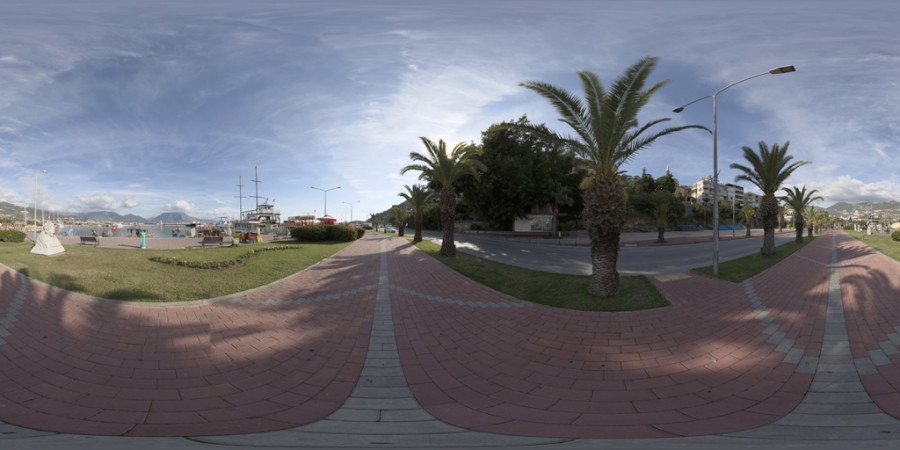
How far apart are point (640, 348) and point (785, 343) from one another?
2375 mm

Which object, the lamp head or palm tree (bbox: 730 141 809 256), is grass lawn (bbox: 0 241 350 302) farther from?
palm tree (bbox: 730 141 809 256)

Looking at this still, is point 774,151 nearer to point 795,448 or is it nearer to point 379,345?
point 795,448

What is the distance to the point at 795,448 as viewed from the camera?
109 inches

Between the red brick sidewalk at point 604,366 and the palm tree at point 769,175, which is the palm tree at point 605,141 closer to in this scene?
the red brick sidewalk at point 604,366

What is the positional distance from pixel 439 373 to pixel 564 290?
5.07 meters

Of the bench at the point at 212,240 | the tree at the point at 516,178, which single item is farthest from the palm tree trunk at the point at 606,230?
the bench at the point at 212,240

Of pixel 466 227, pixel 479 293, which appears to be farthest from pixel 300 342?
pixel 466 227

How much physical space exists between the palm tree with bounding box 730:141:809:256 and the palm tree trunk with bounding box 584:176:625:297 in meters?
13.8

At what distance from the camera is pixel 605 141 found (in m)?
7.91

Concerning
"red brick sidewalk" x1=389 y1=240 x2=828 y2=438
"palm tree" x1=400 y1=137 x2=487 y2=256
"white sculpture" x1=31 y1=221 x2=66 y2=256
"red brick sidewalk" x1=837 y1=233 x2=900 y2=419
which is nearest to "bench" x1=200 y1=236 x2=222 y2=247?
"white sculpture" x1=31 y1=221 x2=66 y2=256

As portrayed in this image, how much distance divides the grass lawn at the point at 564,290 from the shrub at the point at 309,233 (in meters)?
17.1

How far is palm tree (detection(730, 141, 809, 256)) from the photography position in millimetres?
15781

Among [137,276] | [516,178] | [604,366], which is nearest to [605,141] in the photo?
[604,366]

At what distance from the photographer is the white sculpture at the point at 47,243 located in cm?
1048
